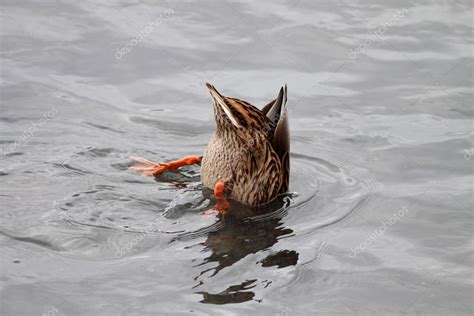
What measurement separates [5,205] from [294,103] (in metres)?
3.83

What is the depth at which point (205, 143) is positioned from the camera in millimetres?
9039

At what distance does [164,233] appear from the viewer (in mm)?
6938

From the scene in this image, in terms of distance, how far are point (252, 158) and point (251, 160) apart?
0.09 feet

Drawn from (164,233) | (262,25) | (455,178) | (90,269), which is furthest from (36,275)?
(262,25)

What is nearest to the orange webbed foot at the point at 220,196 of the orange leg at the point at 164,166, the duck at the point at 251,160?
the duck at the point at 251,160

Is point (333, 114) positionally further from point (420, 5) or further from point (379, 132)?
point (420, 5)

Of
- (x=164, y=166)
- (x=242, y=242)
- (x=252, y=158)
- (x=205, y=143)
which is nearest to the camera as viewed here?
(x=242, y=242)

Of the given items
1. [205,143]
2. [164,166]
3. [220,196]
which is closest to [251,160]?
[220,196]

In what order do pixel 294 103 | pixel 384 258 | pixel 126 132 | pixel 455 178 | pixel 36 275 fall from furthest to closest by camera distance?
pixel 294 103
pixel 126 132
pixel 455 178
pixel 384 258
pixel 36 275

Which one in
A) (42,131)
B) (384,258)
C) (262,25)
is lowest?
(384,258)

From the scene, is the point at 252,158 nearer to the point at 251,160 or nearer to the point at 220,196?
the point at 251,160

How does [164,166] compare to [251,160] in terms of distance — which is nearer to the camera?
[251,160]

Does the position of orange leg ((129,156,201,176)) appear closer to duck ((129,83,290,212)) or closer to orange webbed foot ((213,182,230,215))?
duck ((129,83,290,212))

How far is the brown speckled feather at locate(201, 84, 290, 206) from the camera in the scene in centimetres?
788
